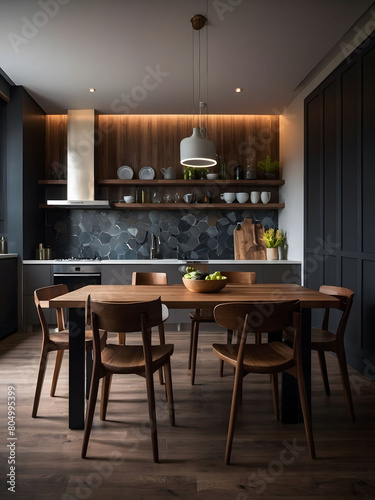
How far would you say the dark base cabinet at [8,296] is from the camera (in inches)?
166

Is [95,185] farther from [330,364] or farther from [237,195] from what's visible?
[330,364]

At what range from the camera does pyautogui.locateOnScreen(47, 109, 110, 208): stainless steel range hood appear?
16.5ft

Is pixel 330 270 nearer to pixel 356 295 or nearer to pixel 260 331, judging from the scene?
pixel 356 295

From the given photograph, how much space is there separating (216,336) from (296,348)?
8.59 feet

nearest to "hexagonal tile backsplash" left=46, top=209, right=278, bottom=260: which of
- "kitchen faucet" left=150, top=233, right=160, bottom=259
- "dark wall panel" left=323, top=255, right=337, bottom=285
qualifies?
"kitchen faucet" left=150, top=233, right=160, bottom=259

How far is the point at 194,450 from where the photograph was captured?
200 cm

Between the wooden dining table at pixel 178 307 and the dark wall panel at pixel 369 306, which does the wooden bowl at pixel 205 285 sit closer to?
the wooden dining table at pixel 178 307

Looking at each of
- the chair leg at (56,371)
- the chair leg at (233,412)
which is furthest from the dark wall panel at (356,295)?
the chair leg at (56,371)

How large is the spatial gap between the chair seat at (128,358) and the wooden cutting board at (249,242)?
3254 mm

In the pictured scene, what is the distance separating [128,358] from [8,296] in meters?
2.80

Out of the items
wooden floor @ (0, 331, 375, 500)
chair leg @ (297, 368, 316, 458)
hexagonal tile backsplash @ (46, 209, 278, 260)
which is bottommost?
wooden floor @ (0, 331, 375, 500)

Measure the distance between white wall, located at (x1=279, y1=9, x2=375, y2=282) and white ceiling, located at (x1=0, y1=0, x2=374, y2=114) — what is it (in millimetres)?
137

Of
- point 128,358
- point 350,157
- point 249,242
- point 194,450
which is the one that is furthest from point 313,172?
point 194,450

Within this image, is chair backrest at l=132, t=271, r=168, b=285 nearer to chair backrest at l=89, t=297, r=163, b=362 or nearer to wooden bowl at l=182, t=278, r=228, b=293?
wooden bowl at l=182, t=278, r=228, b=293
